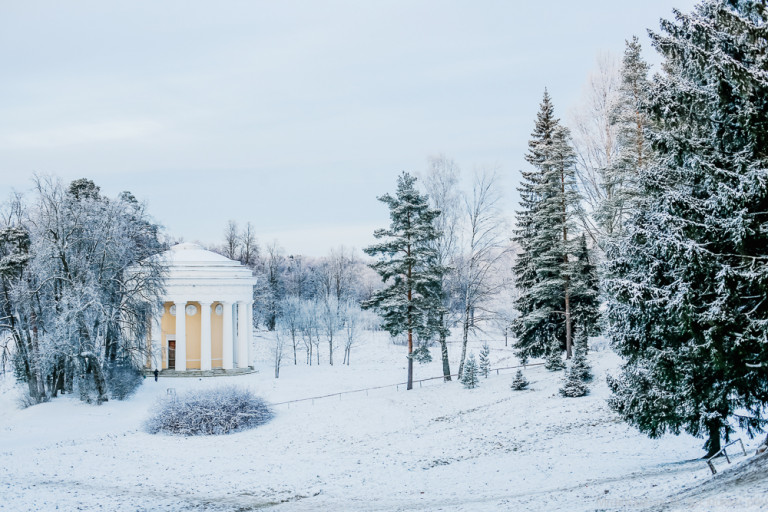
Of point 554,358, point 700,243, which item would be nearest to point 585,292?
point 554,358

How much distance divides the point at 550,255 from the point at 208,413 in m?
17.0

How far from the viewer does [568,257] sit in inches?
1283

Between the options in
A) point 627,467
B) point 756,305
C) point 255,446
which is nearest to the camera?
point 756,305

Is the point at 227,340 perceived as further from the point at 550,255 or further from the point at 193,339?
the point at 550,255

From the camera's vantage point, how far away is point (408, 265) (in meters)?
31.8

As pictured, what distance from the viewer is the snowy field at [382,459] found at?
44.8 ft

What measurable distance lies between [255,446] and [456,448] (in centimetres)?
727

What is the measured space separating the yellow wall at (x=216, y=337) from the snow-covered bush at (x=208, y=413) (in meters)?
14.6

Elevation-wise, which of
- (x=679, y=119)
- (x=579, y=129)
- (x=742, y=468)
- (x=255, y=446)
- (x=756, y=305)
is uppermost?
(x=579, y=129)

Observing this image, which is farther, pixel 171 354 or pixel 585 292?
pixel 171 354

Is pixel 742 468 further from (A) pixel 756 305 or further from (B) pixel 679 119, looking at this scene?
(B) pixel 679 119

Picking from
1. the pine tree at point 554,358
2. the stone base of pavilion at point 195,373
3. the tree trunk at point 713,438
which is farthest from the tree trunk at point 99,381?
the tree trunk at point 713,438

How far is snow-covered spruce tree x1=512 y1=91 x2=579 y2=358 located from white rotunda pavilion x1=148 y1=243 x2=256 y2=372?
18.7 meters

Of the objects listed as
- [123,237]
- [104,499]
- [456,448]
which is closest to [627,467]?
[456,448]
